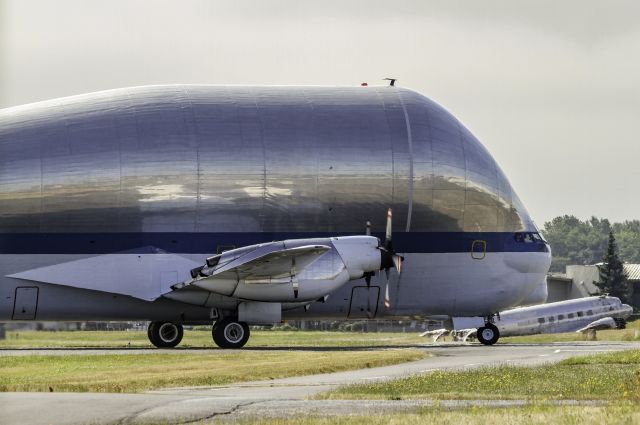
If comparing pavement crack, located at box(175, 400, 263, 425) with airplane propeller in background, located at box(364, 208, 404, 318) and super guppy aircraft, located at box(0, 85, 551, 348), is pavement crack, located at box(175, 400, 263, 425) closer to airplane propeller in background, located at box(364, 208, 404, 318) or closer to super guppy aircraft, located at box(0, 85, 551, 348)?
super guppy aircraft, located at box(0, 85, 551, 348)

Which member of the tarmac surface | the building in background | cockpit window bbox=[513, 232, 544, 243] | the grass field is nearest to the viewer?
the tarmac surface

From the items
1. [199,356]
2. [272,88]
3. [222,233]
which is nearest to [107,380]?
[199,356]

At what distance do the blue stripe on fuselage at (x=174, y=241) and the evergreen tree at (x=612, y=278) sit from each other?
8755 centimetres

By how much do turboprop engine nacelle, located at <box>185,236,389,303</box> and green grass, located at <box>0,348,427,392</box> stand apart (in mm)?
3003

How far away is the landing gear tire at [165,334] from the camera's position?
54844 millimetres

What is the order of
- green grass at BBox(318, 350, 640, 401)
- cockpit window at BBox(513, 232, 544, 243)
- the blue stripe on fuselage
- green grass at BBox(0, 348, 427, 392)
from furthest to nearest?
cockpit window at BBox(513, 232, 544, 243)
the blue stripe on fuselage
green grass at BBox(0, 348, 427, 392)
green grass at BBox(318, 350, 640, 401)

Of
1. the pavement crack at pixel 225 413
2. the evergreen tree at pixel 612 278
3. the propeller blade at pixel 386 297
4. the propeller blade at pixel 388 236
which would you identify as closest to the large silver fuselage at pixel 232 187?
the propeller blade at pixel 386 297

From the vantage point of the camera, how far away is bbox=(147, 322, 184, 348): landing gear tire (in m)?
54.8

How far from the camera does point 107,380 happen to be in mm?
33719

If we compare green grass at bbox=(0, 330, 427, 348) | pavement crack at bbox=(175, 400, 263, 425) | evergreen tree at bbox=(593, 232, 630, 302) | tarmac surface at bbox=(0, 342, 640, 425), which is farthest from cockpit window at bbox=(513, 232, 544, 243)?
evergreen tree at bbox=(593, 232, 630, 302)

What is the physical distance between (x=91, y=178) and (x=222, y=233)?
5679mm

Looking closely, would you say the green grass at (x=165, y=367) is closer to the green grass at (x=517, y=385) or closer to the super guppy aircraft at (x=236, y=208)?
the super guppy aircraft at (x=236, y=208)

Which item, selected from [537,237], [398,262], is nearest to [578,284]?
[537,237]

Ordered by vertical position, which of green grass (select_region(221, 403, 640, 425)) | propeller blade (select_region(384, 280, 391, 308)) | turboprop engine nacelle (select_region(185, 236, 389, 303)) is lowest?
green grass (select_region(221, 403, 640, 425))
